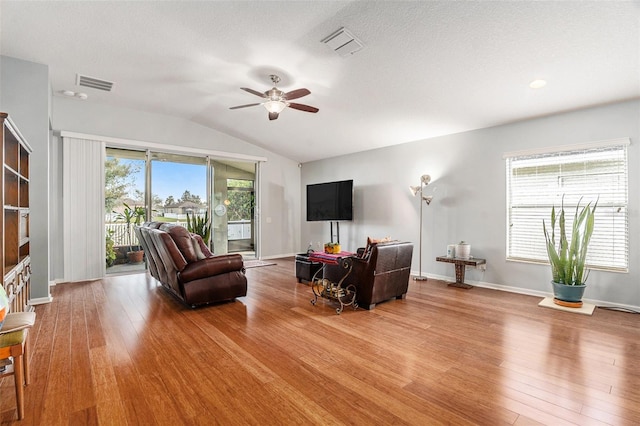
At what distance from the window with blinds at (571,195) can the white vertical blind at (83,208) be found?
703cm

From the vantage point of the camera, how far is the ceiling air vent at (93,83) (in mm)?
4508

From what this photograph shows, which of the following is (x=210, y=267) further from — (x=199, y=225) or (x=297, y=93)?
(x=199, y=225)

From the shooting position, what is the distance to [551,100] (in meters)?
3.93

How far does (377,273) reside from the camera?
3.76 m

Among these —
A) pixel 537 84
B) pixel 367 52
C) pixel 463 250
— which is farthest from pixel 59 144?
pixel 537 84

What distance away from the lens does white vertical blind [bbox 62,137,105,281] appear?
17.4 ft

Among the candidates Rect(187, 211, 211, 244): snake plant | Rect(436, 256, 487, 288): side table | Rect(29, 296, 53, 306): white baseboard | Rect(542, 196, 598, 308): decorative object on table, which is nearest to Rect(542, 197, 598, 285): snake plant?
Rect(542, 196, 598, 308): decorative object on table

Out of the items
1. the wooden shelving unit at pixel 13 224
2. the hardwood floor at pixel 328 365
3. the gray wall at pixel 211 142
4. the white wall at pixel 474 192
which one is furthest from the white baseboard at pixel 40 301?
the white wall at pixel 474 192

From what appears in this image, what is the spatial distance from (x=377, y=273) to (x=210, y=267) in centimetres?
208

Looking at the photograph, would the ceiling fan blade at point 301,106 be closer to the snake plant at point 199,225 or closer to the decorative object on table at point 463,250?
the decorative object on table at point 463,250

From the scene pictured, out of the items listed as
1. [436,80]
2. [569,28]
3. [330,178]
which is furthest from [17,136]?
[330,178]

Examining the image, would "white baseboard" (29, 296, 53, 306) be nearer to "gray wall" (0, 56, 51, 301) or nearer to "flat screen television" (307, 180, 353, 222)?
"gray wall" (0, 56, 51, 301)

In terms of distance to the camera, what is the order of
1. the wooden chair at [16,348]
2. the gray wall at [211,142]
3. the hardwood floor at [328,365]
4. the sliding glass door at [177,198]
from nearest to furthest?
1. the wooden chair at [16,348]
2. the hardwood floor at [328,365]
3. the gray wall at [211,142]
4. the sliding glass door at [177,198]

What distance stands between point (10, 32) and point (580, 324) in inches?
277
